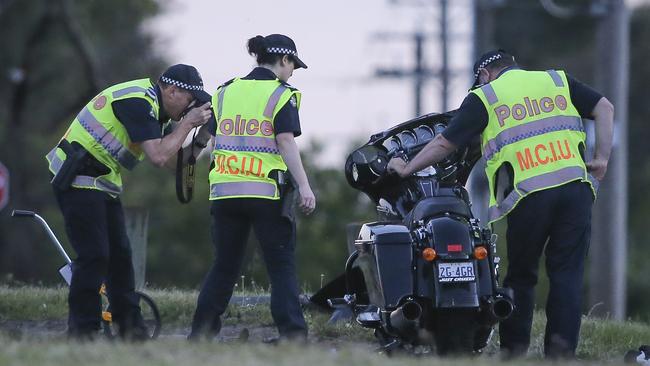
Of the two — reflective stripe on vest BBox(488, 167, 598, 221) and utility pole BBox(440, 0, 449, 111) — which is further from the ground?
utility pole BBox(440, 0, 449, 111)

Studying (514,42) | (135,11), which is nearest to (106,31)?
(135,11)

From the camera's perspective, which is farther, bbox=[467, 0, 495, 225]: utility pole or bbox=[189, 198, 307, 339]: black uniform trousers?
bbox=[467, 0, 495, 225]: utility pole

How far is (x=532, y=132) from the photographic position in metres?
9.23

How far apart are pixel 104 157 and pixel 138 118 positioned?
345mm

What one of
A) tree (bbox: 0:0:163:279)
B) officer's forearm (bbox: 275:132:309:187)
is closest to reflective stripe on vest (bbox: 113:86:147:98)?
officer's forearm (bbox: 275:132:309:187)

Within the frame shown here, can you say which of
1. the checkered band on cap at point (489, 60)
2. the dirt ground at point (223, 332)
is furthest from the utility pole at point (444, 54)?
the checkered band on cap at point (489, 60)

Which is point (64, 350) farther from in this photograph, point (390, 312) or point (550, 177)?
point (550, 177)

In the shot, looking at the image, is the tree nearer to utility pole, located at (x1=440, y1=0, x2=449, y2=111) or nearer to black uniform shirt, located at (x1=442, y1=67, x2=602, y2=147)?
utility pole, located at (x1=440, y1=0, x2=449, y2=111)

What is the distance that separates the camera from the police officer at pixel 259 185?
9.16m

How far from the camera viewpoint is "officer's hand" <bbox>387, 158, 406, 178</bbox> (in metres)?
9.46

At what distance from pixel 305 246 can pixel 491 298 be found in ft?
113

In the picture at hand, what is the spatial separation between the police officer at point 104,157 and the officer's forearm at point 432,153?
1.33 metres

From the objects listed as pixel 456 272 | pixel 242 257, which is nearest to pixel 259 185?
pixel 242 257

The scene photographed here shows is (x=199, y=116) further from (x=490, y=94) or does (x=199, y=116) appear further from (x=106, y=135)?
(x=490, y=94)
